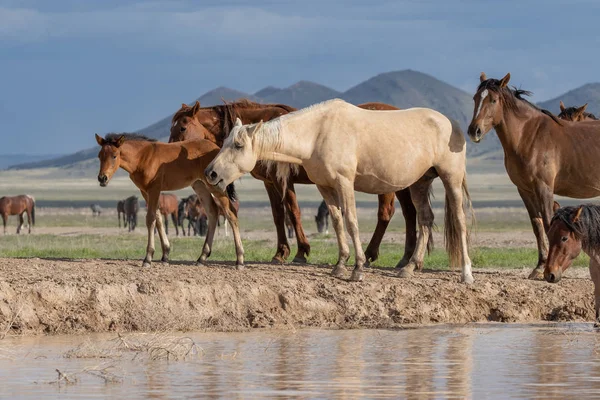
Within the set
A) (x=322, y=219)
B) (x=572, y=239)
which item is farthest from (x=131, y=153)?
(x=322, y=219)

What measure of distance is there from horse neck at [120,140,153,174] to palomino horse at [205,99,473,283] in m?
1.18

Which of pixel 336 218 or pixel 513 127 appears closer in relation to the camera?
pixel 336 218

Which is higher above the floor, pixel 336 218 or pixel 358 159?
pixel 358 159

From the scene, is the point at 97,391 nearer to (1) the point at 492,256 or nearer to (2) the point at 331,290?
(2) the point at 331,290

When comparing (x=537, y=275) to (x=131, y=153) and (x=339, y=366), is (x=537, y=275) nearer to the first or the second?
(x=131, y=153)

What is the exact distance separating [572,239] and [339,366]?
3.37 meters

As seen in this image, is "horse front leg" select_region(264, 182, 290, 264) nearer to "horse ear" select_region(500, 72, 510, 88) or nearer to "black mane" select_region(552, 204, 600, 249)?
"horse ear" select_region(500, 72, 510, 88)

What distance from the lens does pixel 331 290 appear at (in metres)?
13.1

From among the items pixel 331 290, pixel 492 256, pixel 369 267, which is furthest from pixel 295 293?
pixel 492 256

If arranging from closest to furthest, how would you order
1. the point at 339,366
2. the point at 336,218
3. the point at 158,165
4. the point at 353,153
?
the point at 339,366 → the point at 353,153 → the point at 336,218 → the point at 158,165

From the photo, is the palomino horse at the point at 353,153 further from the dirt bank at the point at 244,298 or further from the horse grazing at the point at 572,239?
the horse grazing at the point at 572,239

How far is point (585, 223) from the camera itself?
1166 cm

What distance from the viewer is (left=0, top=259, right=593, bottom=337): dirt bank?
1211 cm

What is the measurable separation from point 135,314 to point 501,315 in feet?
14.1
